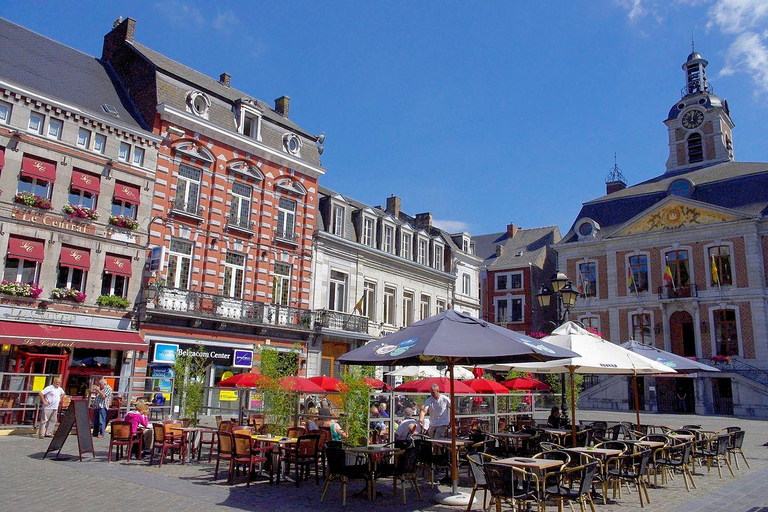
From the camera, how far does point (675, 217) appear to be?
1511 inches

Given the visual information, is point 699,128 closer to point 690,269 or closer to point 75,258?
point 690,269

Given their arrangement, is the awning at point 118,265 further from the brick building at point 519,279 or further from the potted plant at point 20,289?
the brick building at point 519,279

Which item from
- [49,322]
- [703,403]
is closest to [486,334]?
[49,322]

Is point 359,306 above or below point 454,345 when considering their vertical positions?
above

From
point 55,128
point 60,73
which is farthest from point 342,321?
point 60,73

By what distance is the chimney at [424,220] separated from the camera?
119 feet

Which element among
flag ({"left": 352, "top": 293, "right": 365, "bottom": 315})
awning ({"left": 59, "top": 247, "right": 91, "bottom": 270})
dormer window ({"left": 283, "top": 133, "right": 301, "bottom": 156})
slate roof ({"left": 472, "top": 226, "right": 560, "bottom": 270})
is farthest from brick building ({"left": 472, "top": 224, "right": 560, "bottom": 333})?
awning ({"left": 59, "top": 247, "right": 91, "bottom": 270})

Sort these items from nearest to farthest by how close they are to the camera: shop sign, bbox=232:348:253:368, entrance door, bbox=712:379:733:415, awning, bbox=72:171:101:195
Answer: awning, bbox=72:171:101:195 → shop sign, bbox=232:348:253:368 → entrance door, bbox=712:379:733:415

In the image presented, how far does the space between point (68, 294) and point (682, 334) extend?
34850 millimetres

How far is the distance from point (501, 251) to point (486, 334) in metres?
43.9

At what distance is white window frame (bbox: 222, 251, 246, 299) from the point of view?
23175mm

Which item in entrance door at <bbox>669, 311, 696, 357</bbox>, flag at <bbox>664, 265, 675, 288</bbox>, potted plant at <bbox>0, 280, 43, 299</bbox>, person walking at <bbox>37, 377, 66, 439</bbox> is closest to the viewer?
person walking at <bbox>37, 377, 66, 439</bbox>

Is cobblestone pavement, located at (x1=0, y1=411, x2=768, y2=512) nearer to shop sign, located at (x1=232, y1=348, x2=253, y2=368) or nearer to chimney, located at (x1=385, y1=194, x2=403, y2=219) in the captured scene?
shop sign, located at (x1=232, y1=348, x2=253, y2=368)

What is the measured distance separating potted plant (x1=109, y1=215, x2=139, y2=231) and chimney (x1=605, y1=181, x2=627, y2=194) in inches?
1555
